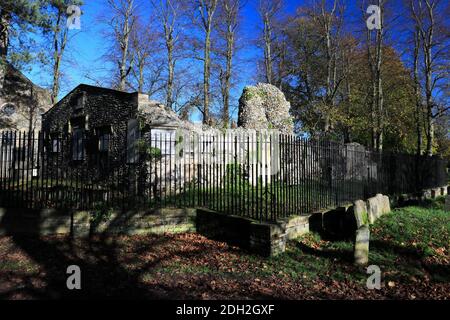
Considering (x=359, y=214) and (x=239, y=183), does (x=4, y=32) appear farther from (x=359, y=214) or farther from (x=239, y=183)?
(x=359, y=214)

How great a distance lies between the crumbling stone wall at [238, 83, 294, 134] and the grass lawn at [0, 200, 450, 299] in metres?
12.1

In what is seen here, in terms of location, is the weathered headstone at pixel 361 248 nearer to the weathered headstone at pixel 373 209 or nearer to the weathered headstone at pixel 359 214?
the weathered headstone at pixel 359 214

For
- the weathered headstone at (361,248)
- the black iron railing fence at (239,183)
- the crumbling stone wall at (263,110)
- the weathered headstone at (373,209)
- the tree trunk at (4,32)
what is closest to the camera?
the weathered headstone at (361,248)

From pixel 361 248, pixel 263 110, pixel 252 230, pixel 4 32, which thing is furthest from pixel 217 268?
pixel 4 32

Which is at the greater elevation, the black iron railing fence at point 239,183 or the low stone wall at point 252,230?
the black iron railing fence at point 239,183

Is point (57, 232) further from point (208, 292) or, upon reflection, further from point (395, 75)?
point (395, 75)

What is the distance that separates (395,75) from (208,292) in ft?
99.1

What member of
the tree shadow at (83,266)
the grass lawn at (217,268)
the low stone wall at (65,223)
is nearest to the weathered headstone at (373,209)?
the grass lawn at (217,268)

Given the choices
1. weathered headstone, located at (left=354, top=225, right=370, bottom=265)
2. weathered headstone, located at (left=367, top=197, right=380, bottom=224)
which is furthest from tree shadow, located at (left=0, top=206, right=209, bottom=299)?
weathered headstone, located at (left=367, top=197, right=380, bottom=224)

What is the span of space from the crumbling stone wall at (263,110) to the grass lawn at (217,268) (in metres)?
12.1

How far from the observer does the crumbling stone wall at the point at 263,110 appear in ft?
64.6

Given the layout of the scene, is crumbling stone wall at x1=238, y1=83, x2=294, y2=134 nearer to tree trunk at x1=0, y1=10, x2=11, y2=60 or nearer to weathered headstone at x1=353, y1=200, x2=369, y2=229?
weathered headstone at x1=353, y1=200, x2=369, y2=229
